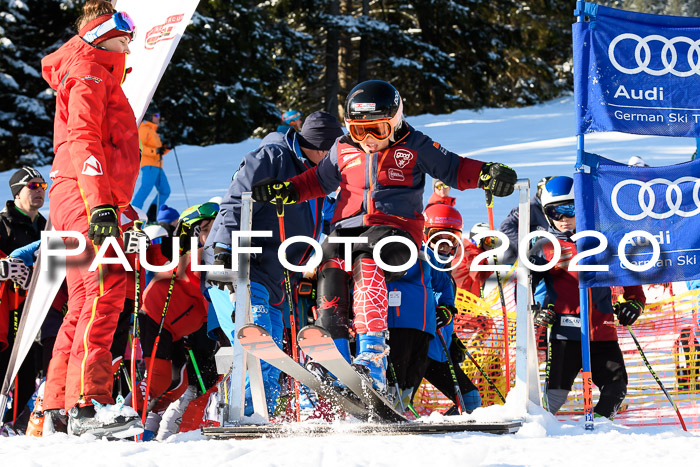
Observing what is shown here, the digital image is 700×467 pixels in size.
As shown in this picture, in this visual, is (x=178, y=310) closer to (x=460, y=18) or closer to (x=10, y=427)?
(x=10, y=427)

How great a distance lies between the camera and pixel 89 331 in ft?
12.8

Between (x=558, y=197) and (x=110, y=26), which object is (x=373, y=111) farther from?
(x=558, y=197)

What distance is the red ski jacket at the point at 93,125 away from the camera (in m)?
3.95

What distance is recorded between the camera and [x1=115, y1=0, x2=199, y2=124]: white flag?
530 centimetres

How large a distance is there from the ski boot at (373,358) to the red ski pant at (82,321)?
1.15 m

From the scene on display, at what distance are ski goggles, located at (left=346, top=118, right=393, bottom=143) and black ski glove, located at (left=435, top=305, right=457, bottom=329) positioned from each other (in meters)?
1.61

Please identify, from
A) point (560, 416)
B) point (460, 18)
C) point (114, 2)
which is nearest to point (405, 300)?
point (560, 416)

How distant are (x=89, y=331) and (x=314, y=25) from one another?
21215mm

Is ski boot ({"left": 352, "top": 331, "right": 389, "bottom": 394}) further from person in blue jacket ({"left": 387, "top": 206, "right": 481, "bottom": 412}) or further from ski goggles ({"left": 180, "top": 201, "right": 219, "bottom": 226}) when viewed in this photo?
ski goggles ({"left": 180, "top": 201, "right": 219, "bottom": 226})

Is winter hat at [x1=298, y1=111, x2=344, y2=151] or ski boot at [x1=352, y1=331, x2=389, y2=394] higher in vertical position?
winter hat at [x1=298, y1=111, x2=344, y2=151]

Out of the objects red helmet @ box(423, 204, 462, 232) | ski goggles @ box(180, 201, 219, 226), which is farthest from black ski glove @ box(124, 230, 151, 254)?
red helmet @ box(423, 204, 462, 232)

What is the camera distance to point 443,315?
18.4ft

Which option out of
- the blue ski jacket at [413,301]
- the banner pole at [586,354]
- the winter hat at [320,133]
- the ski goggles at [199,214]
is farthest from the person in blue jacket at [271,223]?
the banner pole at [586,354]

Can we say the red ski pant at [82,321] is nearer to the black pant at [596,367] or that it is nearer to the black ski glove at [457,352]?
the black ski glove at [457,352]
